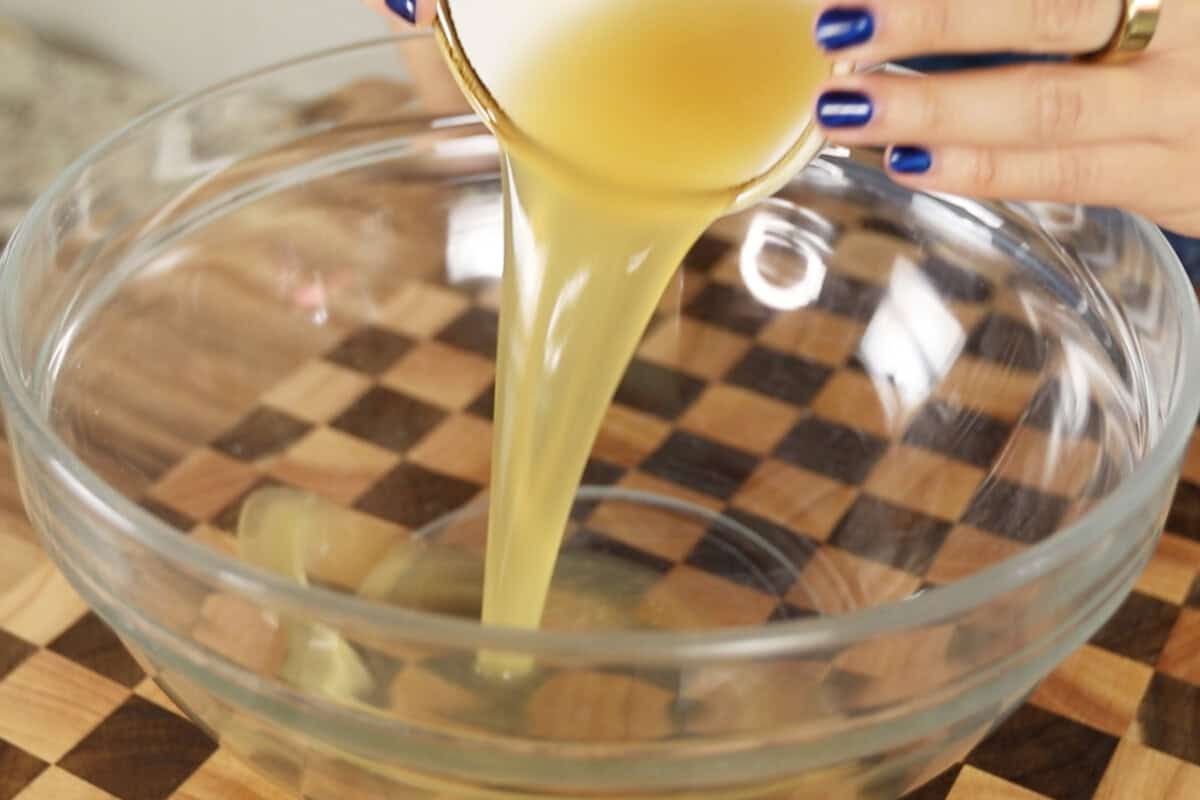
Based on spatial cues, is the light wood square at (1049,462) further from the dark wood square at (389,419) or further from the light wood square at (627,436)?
the dark wood square at (389,419)

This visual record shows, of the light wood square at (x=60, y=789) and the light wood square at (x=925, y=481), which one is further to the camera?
the light wood square at (x=925, y=481)

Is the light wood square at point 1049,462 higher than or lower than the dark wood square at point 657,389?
higher

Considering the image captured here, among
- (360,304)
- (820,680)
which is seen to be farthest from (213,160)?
(820,680)

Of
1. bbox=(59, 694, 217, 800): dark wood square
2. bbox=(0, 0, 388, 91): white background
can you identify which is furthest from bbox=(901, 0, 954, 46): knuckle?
bbox=(0, 0, 388, 91): white background

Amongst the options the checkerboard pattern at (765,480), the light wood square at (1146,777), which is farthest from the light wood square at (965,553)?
the light wood square at (1146,777)

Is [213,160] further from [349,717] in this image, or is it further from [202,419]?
[349,717]

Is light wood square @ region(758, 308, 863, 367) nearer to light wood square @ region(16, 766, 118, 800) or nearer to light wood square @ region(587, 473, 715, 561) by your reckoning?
light wood square @ region(587, 473, 715, 561)
